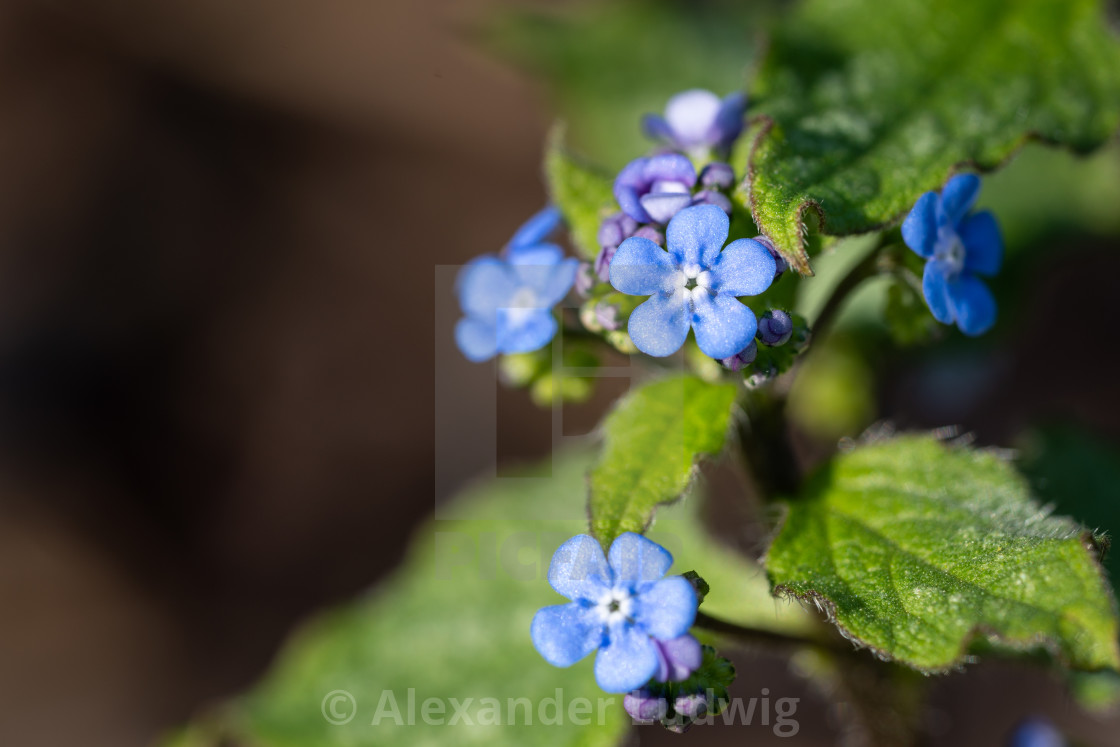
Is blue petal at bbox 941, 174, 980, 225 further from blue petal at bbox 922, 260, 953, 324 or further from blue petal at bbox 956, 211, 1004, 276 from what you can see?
blue petal at bbox 922, 260, 953, 324

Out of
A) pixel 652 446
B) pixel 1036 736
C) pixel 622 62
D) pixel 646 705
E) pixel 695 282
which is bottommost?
pixel 1036 736

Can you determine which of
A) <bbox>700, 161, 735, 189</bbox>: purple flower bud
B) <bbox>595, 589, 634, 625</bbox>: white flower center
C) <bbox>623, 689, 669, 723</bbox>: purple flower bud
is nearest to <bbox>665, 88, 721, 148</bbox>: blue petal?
<bbox>700, 161, 735, 189</bbox>: purple flower bud

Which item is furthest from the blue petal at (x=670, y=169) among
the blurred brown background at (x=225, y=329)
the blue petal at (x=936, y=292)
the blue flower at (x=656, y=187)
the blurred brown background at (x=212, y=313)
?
the blurred brown background at (x=212, y=313)

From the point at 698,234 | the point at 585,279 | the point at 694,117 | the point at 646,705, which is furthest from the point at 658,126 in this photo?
the point at 646,705

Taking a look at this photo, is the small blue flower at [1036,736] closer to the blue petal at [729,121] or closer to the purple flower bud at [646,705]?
the purple flower bud at [646,705]

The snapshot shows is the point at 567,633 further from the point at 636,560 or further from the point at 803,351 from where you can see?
the point at 803,351

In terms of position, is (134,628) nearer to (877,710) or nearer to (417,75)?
(417,75)
